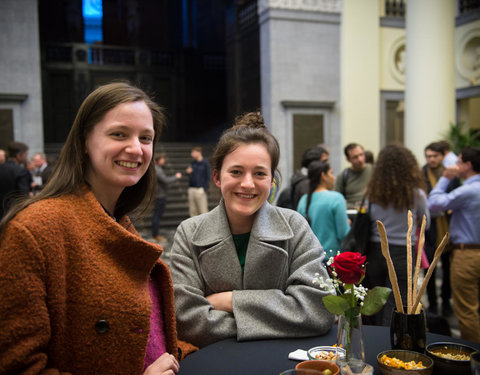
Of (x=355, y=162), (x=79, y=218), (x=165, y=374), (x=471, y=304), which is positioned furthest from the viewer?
(x=355, y=162)

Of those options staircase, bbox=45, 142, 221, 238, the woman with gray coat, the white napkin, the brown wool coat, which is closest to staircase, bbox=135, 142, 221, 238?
staircase, bbox=45, 142, 221, 238

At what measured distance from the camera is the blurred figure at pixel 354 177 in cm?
571

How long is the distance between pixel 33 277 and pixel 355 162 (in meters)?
5.01

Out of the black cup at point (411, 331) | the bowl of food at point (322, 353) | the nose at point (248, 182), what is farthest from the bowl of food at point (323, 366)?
the nose at point (248, 182)

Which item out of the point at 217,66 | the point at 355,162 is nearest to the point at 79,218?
the point at 355,162

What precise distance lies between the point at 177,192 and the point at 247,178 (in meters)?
10.5

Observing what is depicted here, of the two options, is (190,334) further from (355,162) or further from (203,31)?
(203,31)

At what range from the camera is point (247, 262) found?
6.07ft

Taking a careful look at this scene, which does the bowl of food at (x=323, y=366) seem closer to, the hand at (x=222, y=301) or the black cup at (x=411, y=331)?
the black cup at (x=411, y=331)

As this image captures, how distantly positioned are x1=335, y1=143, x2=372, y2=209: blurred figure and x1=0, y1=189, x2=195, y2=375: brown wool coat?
182 inches

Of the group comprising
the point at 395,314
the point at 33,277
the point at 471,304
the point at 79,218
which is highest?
the point at 79,218

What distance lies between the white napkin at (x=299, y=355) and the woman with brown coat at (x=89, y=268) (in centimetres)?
40

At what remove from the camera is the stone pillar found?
31.4 feet

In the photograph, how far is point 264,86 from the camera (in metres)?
12.1
